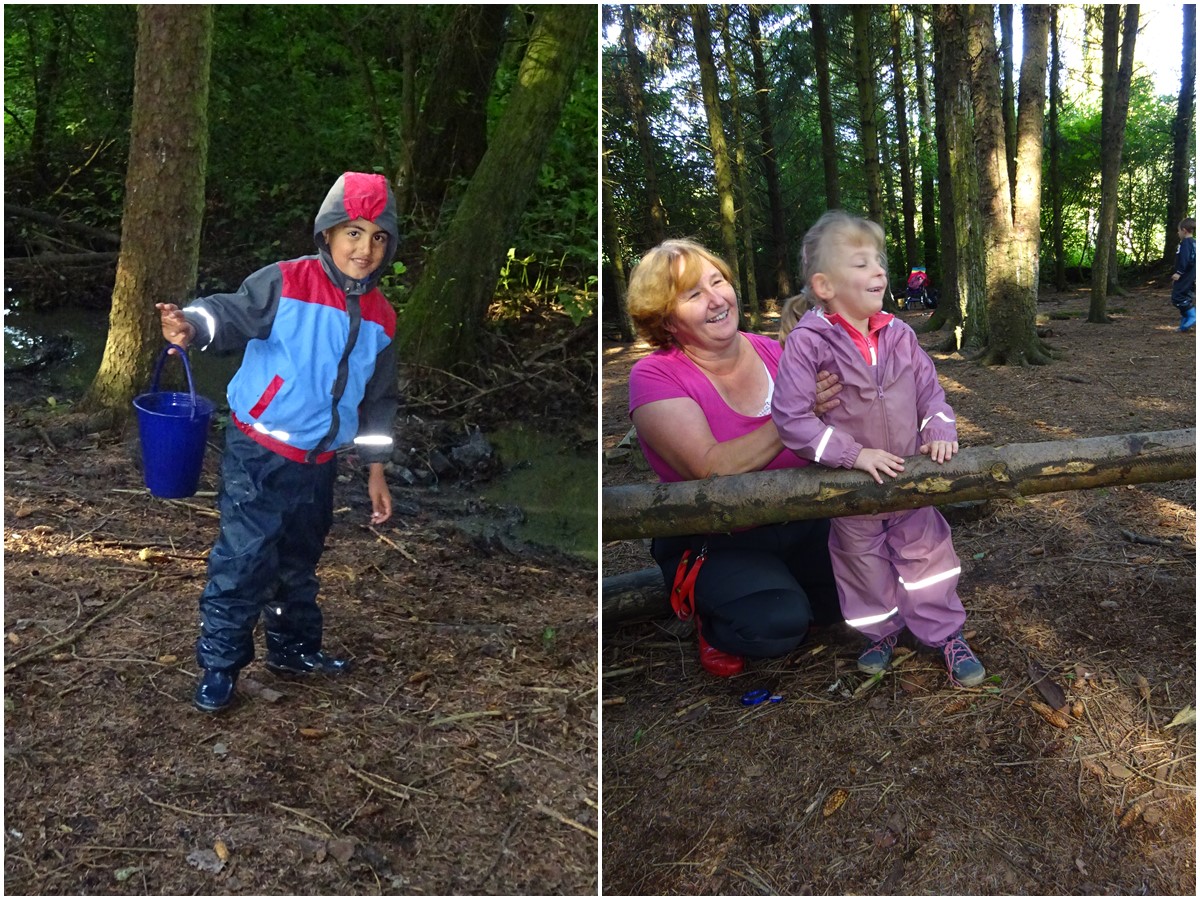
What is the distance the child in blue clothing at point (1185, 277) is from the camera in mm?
3117

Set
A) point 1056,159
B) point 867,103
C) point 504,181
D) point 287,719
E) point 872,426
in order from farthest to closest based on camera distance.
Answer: point 1056,159
point 504,181
point 867,103
point 872,426
point 287,719

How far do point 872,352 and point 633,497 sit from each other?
636mm

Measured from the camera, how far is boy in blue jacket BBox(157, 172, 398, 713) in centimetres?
179

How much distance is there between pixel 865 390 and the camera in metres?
2.02

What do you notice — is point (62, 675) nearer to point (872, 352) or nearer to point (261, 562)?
point (261, 562)

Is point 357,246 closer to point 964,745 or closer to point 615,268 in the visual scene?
point 615,268

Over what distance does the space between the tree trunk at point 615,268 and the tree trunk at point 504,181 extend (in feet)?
4.19

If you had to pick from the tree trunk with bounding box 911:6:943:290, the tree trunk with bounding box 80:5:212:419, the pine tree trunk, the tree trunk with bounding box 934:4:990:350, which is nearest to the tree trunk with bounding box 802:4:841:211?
the pine tree trunk

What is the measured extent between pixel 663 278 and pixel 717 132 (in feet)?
1.11

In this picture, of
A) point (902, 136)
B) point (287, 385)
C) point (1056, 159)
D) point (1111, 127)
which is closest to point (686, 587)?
point (287, 385)

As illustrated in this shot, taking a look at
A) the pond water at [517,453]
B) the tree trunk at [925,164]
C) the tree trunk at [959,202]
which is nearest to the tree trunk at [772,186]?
the pond water at [517,453]

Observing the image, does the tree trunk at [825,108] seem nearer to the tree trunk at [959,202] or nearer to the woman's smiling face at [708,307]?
the woman's smiling face at [708,307]

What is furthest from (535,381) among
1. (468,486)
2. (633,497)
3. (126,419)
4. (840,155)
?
(633,497)

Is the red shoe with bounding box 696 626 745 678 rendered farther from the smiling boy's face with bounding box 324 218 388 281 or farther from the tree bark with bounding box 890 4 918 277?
the tree bark with bounding box 890 4 918 277
